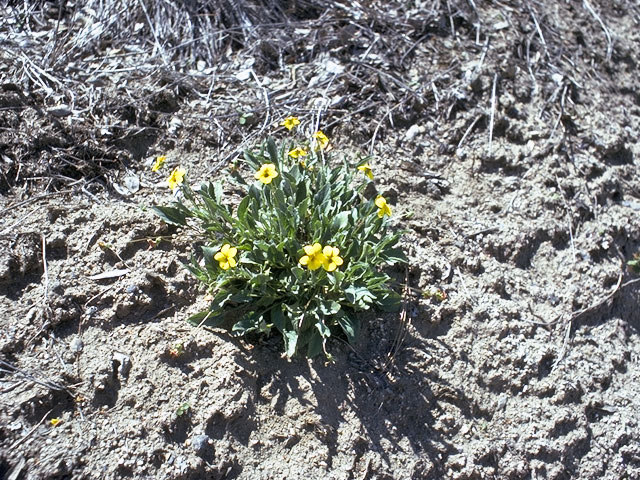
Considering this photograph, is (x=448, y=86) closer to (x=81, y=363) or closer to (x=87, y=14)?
(x=87, y=14)

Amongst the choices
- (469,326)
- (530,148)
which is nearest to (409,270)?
(469,326)

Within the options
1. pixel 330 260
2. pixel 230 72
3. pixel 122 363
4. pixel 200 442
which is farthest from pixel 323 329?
pixel 230 72

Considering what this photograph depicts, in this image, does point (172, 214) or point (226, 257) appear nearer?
point (226, 257)

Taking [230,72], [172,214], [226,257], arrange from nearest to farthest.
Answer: [226,257]
[172,214]
[230,72]

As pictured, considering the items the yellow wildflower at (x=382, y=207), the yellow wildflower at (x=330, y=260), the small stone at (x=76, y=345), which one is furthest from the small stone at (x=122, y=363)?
the yellow wildflower at (x=382, y=207)

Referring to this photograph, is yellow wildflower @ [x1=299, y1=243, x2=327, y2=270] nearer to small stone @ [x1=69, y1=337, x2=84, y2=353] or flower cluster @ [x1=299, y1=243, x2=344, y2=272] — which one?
flower cluster @ [x1=299, y1=243, x2=344, y2=272]

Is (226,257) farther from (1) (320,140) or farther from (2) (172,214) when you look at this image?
(1) (320,140)

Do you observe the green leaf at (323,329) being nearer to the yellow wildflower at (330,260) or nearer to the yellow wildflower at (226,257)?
the yellow wildflower at (330,260)

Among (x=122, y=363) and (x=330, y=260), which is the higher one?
(x=330, y=260)
